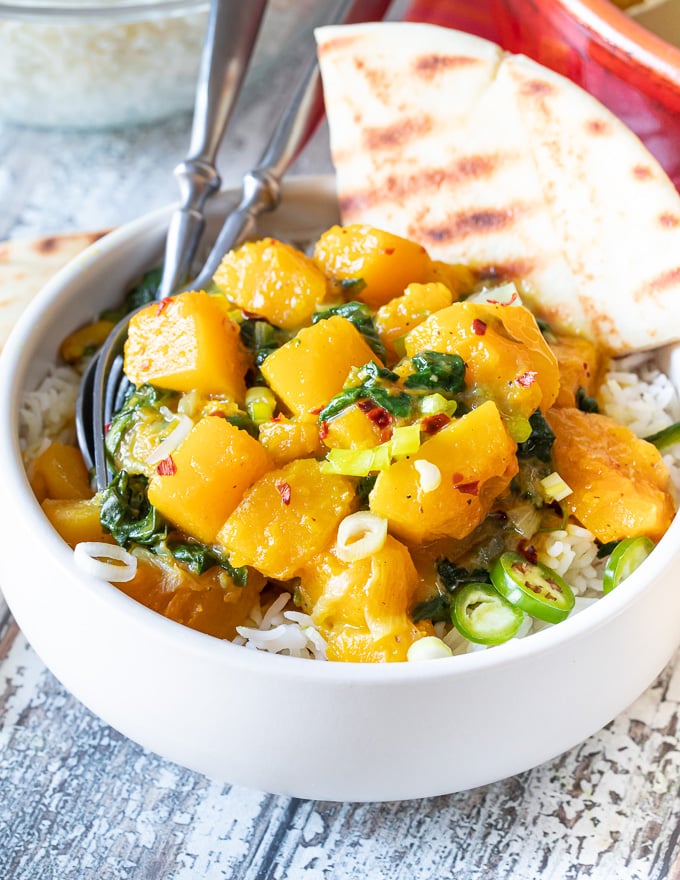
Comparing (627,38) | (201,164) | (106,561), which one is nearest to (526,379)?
(106,561)

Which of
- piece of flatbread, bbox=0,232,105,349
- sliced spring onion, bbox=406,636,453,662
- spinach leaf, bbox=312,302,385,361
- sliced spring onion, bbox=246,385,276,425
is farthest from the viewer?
piece of flatbread, bbox=0,232,105,349

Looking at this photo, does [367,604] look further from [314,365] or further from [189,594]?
[314,365]

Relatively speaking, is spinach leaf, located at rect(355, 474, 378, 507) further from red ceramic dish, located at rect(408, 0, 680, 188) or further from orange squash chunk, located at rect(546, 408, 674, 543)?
red ceramic dish, located at rect(408, 0, 680, 188)

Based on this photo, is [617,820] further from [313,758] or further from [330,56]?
[330,56]

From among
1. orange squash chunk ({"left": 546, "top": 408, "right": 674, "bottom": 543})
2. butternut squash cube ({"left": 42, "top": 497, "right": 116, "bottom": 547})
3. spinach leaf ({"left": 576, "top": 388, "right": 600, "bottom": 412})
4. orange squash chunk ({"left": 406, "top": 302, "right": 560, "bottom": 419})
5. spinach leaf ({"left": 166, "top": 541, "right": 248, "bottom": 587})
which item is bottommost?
butternut squash cube ({"left": 42, "top": 497, "right": 116, "bottom": 547})

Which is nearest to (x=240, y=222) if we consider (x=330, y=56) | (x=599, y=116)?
(x=330, y=56)

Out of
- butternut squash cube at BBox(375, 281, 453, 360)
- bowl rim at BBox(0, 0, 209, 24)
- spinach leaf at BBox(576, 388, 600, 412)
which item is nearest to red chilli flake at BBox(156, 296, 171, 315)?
butternut squash cube at BBox(375, 281, 453, 360)

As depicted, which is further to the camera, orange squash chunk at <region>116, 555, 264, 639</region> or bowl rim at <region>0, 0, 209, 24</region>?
bowl rim at <region>0, 0, 209, 24</region>
